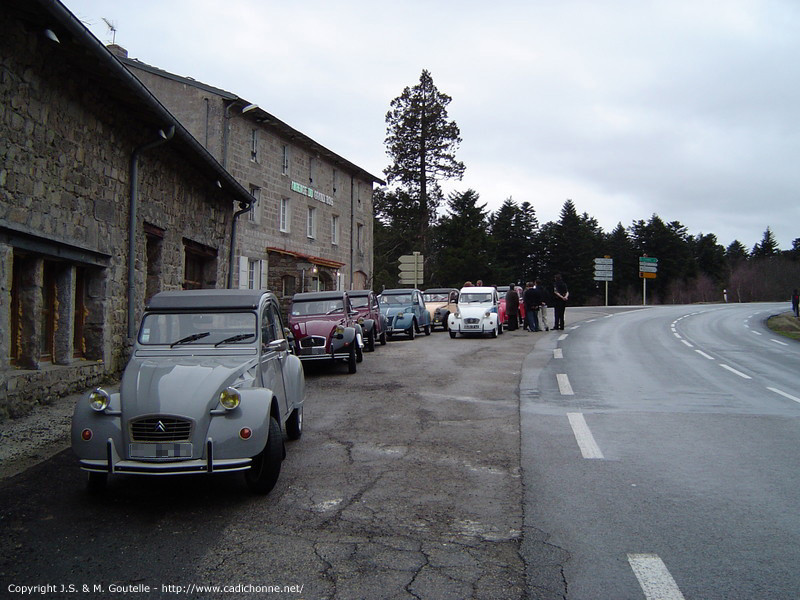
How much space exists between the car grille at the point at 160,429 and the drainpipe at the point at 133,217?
25.8ft

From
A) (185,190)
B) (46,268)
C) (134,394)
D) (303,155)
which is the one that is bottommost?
(134,394)

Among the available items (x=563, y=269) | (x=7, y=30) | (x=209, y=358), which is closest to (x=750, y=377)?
(x=209, y=358)

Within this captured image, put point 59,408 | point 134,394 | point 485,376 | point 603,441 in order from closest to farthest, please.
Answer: point 134,394, point 603,441, point 59,408, point 485,376

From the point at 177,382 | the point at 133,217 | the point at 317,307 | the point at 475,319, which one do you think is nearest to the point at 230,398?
the point at 177,382

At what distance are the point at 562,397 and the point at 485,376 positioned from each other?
2789mm

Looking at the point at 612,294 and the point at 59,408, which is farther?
the point at 612,294

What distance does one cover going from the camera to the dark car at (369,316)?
63.8 feet

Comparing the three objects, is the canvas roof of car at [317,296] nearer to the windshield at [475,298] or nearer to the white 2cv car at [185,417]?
the white 2cv car at [185,417]

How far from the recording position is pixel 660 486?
19.1 feet

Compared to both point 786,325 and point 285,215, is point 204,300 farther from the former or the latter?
point 786,325

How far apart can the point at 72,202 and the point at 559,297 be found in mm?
19793

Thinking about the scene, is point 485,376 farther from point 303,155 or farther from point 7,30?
point 303,155

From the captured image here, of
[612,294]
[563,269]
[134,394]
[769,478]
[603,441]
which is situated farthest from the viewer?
[612,294]

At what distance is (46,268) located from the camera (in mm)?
10367
